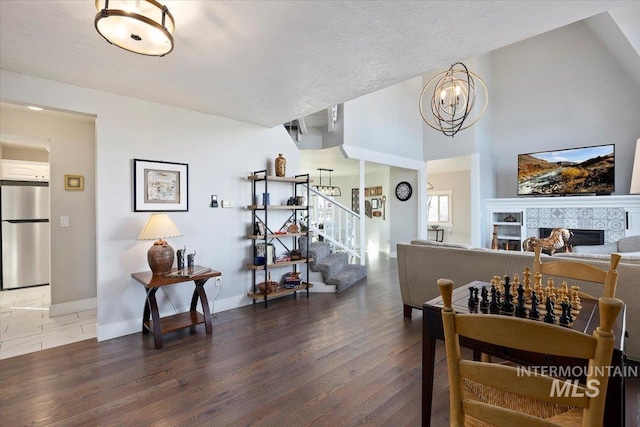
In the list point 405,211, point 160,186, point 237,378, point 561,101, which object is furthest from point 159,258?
point 561,101

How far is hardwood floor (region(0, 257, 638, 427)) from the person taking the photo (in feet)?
6.10

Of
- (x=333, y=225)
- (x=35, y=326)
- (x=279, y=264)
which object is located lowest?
(x=35, y=326)

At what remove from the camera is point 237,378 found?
2266 millimetres

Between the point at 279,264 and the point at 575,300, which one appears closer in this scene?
the point at 575,300

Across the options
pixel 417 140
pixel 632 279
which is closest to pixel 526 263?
pixel 632 279

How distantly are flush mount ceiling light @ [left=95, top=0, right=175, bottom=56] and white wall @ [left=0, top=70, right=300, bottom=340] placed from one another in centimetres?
163

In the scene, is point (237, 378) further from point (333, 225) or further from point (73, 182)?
point (333, 225)

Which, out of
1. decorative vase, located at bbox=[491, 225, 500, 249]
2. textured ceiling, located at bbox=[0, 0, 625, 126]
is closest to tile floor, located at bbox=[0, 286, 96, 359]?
textured ceiling, located at bbox=[0, 0, 625, 126]

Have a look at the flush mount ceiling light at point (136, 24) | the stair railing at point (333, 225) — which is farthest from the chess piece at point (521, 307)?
the stair railing at point (333, 225)

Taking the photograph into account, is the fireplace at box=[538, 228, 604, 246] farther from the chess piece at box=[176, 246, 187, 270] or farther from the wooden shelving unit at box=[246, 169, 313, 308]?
the chess piece at box=[176, 246, 187, 270]

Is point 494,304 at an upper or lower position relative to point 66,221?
lower

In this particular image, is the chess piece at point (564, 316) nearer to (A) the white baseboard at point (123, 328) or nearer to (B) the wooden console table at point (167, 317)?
(B) the wooden console table at point (167, 317)

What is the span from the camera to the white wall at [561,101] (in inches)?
229

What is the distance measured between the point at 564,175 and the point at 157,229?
24.0ft
